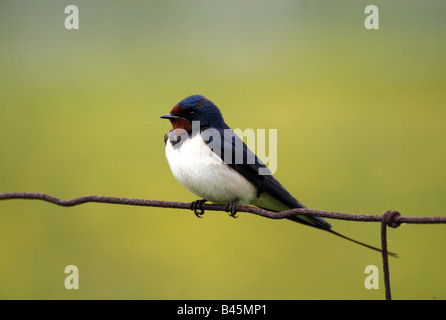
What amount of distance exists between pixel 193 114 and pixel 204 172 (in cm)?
25

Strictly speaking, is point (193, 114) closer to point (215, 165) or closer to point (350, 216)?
point (215, 165)

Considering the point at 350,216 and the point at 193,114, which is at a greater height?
the point at 193,114

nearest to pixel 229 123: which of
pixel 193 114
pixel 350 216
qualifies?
pixel 193 114

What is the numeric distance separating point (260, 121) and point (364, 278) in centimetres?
310

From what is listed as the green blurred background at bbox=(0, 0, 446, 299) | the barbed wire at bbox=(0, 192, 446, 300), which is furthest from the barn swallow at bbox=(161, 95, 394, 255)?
the green blurred background at bbox=(0, 0, 446, 299)

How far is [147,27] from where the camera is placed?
40.3 feet

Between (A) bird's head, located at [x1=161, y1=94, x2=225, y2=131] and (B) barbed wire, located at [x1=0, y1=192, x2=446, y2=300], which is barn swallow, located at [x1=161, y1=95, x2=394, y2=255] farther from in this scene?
(B) barbed wire, located at [x1=0, y1=192, x2=446, y2=300]

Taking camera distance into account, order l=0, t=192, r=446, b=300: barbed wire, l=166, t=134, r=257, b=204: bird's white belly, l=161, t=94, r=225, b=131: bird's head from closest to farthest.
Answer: l=0, t=192, r=446, b=300: barbed wire < l=166, t=134, r=257, b=204: bird's white belly < l=161, t=94, r=225, b=131: bird's head

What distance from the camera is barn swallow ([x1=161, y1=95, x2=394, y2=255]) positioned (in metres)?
2.14

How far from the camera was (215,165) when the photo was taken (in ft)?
7.07

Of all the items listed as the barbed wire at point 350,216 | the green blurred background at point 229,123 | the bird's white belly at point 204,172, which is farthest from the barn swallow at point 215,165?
the green blurred background at point 229,123

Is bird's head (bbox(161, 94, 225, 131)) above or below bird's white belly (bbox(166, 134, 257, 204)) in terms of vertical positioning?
above

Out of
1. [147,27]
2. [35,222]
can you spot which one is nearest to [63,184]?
[35,222]

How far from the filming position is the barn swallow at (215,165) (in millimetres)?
2137
